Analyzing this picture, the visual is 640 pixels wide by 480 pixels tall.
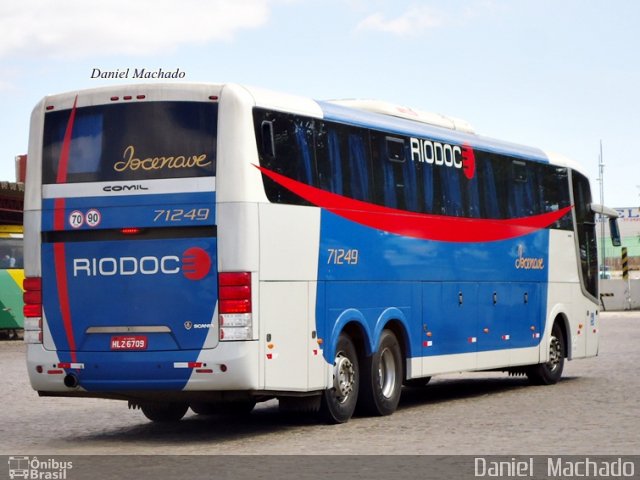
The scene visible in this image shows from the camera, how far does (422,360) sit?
17.3m

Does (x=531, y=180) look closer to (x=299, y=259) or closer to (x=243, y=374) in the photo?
(x=299, y=259)

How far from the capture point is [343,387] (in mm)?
15344

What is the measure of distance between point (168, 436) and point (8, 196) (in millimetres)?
23568

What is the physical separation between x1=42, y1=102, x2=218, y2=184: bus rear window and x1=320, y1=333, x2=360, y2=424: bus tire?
286 centimetres

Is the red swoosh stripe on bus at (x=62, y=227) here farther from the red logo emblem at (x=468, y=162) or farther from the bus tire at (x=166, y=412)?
the red logo emblem at (x=468, y=162)

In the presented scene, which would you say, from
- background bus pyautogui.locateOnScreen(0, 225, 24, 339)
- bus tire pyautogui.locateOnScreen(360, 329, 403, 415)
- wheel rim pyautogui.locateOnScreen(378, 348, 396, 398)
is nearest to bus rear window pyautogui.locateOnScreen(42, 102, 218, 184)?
bus tire pyautogui.locateOnScreen(360, 329, 403, 415)

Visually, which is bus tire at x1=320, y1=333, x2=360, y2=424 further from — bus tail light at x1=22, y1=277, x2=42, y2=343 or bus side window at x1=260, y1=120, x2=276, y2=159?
bus tail light at x1=22, y1=277, x2=42, y2=343

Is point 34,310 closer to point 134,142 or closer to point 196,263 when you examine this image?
point 196,263

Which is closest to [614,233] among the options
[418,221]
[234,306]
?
[418,221]

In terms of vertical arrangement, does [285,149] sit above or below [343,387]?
above

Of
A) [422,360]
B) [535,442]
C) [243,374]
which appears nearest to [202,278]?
[243,374]

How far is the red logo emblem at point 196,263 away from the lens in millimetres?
13508

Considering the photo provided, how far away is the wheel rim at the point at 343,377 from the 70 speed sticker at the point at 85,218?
9.80ft

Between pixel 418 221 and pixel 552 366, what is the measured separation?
18.0ft
